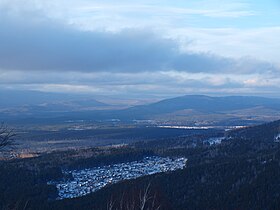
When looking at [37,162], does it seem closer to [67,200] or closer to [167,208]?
[67,200]

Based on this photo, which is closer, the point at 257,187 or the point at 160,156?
the point at 257,187

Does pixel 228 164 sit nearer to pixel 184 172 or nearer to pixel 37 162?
pixel 184 172

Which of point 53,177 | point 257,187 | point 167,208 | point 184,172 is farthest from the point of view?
point 53,177

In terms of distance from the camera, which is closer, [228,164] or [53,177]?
[228,164]

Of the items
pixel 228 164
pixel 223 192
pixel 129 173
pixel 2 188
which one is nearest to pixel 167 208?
pixel 223 192

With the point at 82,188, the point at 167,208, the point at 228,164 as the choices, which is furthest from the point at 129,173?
the point at 167,208

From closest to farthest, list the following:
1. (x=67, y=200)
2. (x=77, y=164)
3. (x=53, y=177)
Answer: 1. (x=67, y=200)
2. (x=53, y=177)
3. (x=77, y=164)
